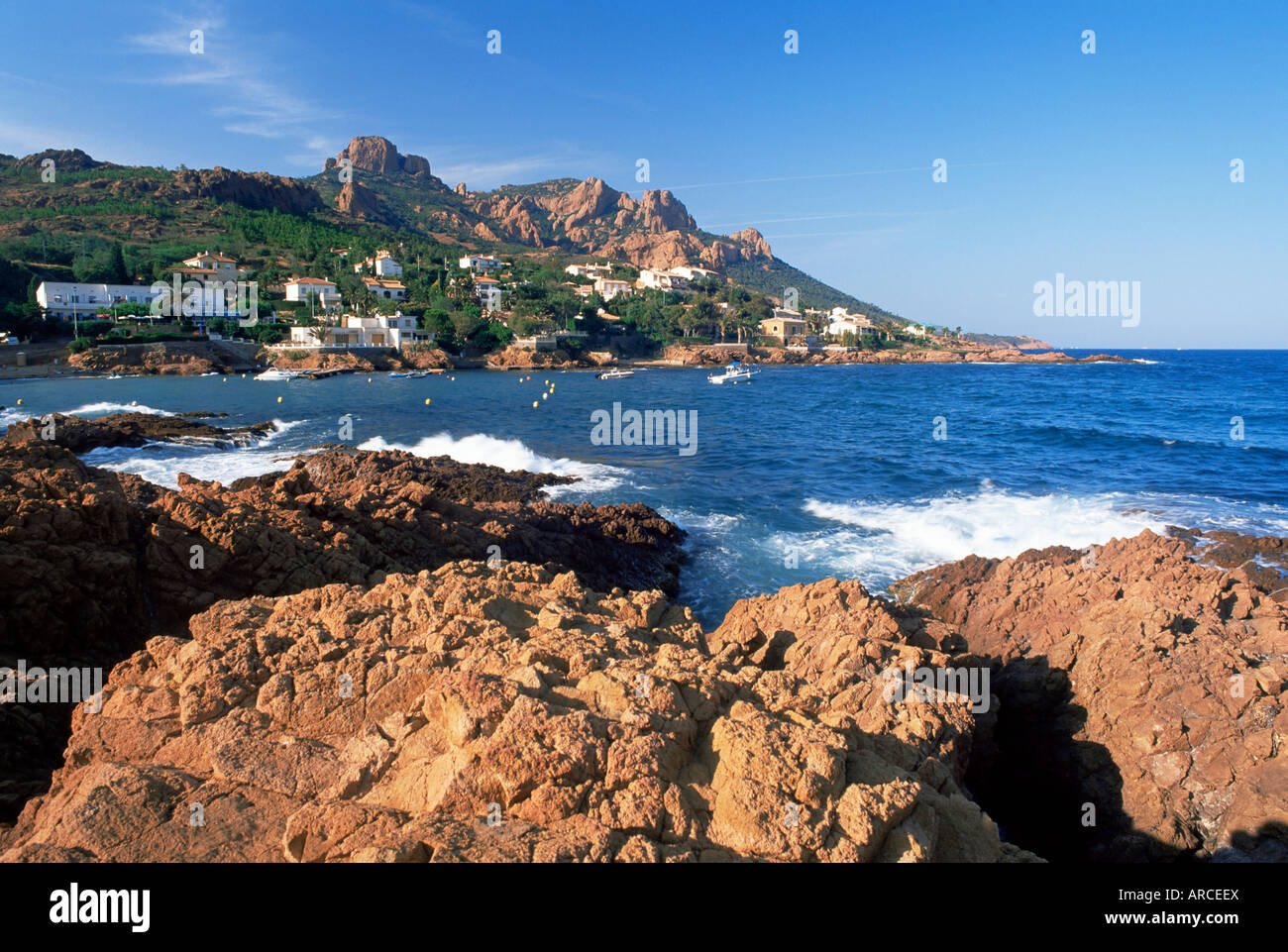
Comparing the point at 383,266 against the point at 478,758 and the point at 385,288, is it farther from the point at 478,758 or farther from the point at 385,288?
the point at 478,758

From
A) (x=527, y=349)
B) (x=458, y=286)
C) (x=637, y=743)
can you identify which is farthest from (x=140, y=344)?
(x=637, y=743)

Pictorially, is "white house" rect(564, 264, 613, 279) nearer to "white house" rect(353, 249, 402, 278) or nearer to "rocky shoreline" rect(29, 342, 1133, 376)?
"white house" rect(353, 249, 402, 278)

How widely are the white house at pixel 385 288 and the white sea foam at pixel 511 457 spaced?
70.5 meters

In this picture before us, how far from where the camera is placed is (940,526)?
58.6ft

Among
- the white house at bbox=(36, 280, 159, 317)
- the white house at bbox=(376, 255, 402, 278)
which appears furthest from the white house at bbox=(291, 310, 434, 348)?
the white house at bbox=(376, 255, 402, 278)

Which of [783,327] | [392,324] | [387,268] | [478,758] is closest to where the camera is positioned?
[478,758]

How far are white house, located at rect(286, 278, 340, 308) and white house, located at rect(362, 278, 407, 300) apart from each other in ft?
16.5

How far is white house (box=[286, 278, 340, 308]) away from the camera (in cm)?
8706

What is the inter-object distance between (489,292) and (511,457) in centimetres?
8599

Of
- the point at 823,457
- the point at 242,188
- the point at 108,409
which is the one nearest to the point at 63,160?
the point at 242,188

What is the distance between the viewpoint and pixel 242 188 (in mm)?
128750

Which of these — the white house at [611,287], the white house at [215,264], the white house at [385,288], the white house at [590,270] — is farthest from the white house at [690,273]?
the white house at [215,264]

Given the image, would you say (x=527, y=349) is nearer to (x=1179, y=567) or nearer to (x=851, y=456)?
(x=851, y=456)

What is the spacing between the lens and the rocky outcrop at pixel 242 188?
122938 millimetres
